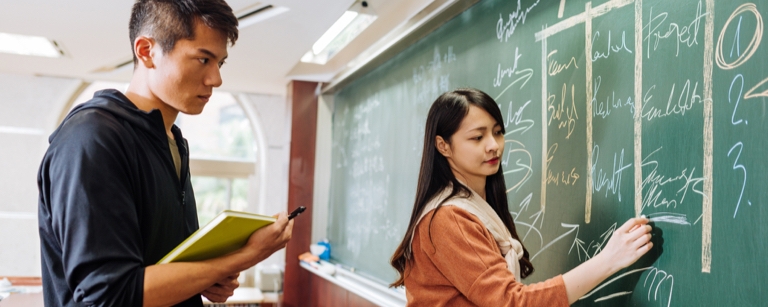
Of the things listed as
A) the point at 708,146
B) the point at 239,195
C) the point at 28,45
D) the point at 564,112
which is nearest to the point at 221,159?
the point at 239,195

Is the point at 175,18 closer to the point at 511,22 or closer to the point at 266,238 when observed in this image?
the point at 266,238

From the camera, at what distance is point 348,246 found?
3.91 metres

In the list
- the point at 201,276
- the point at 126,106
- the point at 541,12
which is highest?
the point at 541,12

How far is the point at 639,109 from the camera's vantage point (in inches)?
57.6

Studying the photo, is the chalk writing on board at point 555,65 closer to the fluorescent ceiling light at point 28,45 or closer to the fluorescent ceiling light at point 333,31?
the fluorescent ceiling light at point 333,31

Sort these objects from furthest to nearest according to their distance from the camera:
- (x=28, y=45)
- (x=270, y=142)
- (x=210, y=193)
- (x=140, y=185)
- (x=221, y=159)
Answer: (x=210, y=193) < (x=221, y=159) < (x=270, y=142) < (x=28, y=45) < (x=140, y=185)

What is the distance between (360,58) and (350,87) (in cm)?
52

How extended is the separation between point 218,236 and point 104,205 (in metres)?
0.19

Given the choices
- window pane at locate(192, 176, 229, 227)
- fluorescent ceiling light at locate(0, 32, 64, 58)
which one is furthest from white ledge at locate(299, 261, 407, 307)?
fluorescent ceiling light at locate(0, 32, 64, 58)

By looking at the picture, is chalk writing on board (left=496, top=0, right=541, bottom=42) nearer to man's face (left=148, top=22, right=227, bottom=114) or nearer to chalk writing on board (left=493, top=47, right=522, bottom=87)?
chalk writing on board (left=493, top=47, right=522, bottom=87)

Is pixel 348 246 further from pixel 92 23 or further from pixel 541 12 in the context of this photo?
pixel 541 12

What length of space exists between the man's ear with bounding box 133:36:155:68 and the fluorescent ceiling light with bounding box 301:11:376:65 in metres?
1.98

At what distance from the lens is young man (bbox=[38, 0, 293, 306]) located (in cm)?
97

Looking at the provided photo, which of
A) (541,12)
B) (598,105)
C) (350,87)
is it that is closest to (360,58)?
(350,87)
